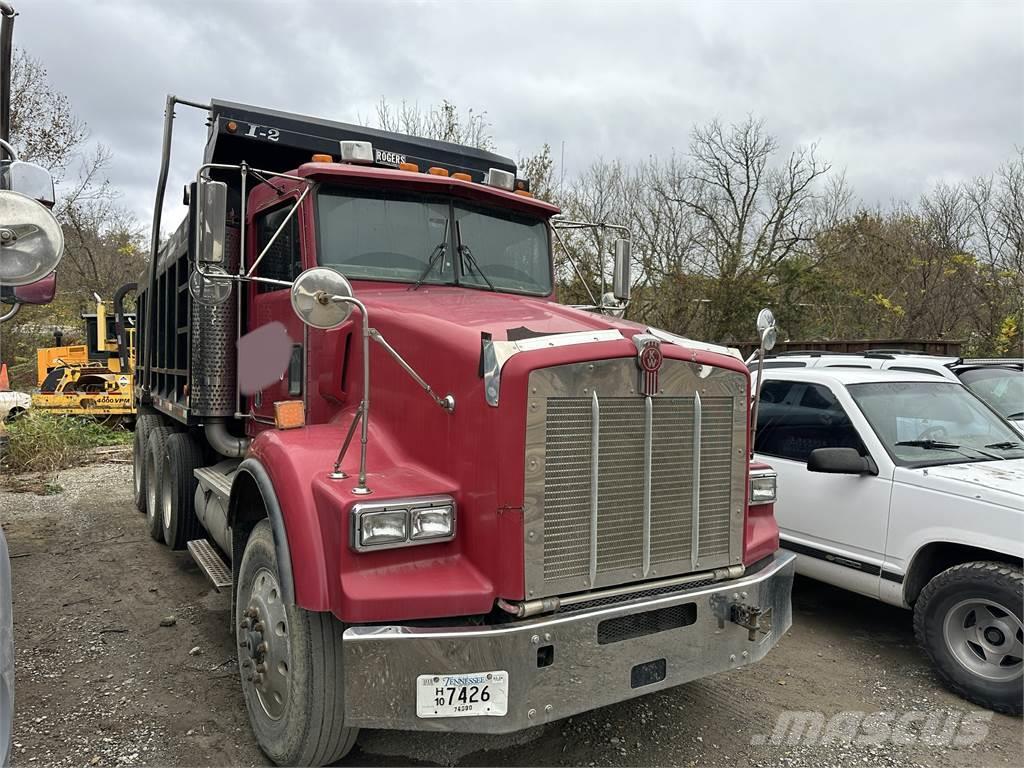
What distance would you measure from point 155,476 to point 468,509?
5098 mm

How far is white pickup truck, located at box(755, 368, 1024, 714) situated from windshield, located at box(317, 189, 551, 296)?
7.40ft

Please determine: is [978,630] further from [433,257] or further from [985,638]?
[433,257]

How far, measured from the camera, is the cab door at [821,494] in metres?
4.51

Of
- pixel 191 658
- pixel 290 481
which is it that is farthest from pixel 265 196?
pixel 191 658

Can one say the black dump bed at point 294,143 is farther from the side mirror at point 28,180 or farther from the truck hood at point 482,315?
the side mirror at point 28,180

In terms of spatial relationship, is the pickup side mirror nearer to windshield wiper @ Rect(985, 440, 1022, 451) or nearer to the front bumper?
windshield wiper @ Rect(985, 440, 1022, 451)

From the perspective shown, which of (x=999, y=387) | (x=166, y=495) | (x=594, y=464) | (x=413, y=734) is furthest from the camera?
(x=999, y=387)

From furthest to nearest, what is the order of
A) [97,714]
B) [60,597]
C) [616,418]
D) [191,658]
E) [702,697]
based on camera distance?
1. [60,597]
2. [191,658]
3. [702,697]
4. [97,714]
5. [616,418]

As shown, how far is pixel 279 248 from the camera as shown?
171 inches

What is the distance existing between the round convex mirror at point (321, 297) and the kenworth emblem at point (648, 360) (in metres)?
1.15

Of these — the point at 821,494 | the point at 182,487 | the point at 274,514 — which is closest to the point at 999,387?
the point at 821,494

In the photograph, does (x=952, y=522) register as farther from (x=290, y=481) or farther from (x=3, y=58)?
(x=3, y=58)

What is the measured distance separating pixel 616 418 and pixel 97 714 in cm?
292

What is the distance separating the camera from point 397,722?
2.62 meters
